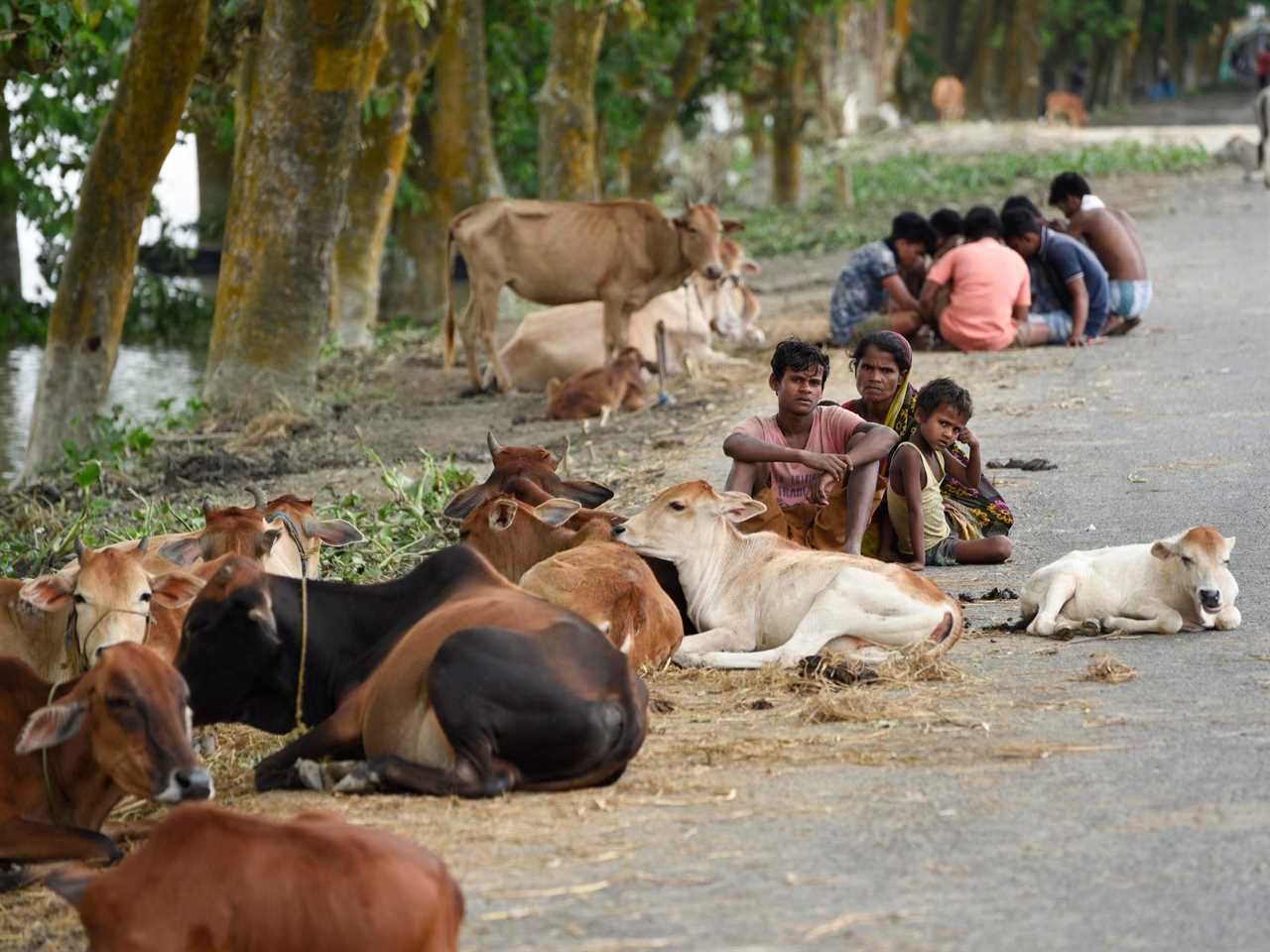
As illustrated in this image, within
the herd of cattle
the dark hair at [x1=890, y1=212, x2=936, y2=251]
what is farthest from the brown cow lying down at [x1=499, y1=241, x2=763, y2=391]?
the herd of cattle

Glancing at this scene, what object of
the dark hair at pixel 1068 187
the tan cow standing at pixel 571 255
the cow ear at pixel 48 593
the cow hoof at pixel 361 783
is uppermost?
the dark hair at pixel 1068 187

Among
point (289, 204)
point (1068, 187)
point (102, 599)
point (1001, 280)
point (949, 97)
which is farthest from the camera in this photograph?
point (949, 97)

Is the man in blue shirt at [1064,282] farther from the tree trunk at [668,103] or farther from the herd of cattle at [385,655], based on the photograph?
the tree trunk at [668,103]

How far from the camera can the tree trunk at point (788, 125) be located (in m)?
32.8

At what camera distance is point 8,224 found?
85.0 ft

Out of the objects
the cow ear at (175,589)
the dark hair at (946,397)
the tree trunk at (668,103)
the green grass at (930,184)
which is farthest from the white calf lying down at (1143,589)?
the green grass at (930,184)

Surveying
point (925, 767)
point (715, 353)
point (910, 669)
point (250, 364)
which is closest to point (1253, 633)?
point (910, 669)

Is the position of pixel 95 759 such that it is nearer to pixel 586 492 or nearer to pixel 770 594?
pixel 770 594

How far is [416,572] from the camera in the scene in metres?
6.81

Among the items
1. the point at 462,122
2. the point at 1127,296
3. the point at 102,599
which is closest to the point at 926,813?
the point at 102,599

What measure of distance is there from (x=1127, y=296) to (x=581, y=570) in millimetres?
10669

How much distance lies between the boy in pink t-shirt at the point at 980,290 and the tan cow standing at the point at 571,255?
2011 millimetres

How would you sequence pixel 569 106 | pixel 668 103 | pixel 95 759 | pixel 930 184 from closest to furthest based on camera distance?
1. pixel 95 759
2. pixel 569 106
3. pixel 668 103
4. pixel 930 184

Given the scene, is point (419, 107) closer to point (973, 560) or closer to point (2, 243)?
point (2, 243)
